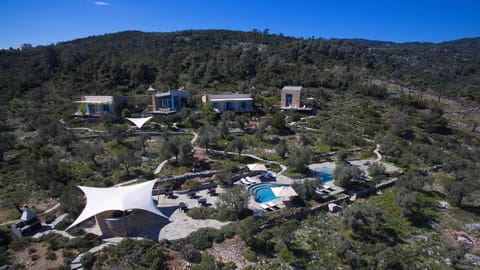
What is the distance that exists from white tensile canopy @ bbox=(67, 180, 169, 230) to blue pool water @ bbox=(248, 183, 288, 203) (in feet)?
28.4

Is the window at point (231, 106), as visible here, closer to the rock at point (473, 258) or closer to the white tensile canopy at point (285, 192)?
the white tensile canopy at point (285, 192)

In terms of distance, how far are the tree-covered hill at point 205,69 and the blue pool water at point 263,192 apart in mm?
42975

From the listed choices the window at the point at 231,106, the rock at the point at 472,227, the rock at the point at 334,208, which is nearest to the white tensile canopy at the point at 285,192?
the rock at the point at 334,208

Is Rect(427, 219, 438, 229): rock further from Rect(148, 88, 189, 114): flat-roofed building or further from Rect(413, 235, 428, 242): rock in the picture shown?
Rect(148, 88, 189, 114): flat-roofed building

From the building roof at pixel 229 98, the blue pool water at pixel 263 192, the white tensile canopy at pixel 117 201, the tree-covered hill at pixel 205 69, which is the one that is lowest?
the blue pool water at pixel 263 192

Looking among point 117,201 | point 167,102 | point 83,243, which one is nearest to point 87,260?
point 83,243

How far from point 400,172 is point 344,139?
11.3 metres

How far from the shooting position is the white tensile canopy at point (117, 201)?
17312 millimetres

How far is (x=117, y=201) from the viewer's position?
17891mm

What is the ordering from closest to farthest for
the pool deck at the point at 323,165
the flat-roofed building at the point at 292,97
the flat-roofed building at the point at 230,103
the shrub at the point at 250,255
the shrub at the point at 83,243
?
the shrub at the point at 250,255, the shrub at the point at 83,243, the pool deck at the point at 323,165, the flat-roofed building at the point at 230,103, the flat-roofed building at the point at 292,97

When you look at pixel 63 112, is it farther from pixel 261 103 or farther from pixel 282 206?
pixel 282 206

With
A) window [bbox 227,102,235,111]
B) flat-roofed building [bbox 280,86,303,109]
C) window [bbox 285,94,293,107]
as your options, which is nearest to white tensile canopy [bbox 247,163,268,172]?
window [bbox 227,102,235,111]

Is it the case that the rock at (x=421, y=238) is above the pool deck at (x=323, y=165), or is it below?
below

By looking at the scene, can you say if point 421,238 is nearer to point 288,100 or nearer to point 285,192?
point 285,192
